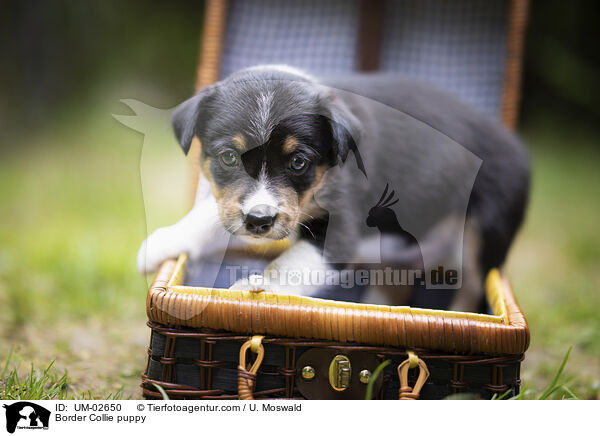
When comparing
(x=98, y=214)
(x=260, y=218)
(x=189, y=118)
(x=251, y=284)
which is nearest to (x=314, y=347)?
(x=251, y=284)

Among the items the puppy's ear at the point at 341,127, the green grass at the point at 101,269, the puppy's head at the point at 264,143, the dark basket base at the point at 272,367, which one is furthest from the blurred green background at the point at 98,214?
the puppy's ear at the point at 341,127

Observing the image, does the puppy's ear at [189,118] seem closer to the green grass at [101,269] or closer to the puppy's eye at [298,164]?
the green grass at [101,269]

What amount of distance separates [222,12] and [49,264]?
1.30 metres

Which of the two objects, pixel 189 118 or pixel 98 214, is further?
pixel 98 214

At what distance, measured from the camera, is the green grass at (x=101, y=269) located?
5.09 feet

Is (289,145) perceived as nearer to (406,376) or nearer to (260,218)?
(260,218)

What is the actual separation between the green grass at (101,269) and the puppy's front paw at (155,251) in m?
0.05

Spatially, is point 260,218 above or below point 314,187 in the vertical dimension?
below

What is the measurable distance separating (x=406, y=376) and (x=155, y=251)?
71 centimetres

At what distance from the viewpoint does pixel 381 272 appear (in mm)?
1530

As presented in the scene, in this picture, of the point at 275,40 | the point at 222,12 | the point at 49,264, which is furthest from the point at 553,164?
the point at 49,264

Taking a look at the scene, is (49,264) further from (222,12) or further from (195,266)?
(222,12)

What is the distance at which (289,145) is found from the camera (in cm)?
124

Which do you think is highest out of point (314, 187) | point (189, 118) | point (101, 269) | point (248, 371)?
point (189, 118)
